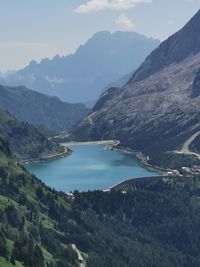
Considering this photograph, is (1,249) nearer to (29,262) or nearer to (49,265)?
(29,262)

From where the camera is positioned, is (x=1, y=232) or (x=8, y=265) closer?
(x=8, y=265)

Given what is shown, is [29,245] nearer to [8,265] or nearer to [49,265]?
[49,265]

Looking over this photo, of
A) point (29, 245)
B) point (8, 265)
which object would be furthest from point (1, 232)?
point (8, 265)

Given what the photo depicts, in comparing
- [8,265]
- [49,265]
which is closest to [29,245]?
[49,265]

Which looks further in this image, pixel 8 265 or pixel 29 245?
pixel 29 245

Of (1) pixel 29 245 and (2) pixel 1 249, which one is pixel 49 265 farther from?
(2) pixel 1 249

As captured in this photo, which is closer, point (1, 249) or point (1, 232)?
point (1, 249)

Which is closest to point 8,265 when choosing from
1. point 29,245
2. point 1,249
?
point 1,249

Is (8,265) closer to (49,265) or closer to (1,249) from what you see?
(1,249)
